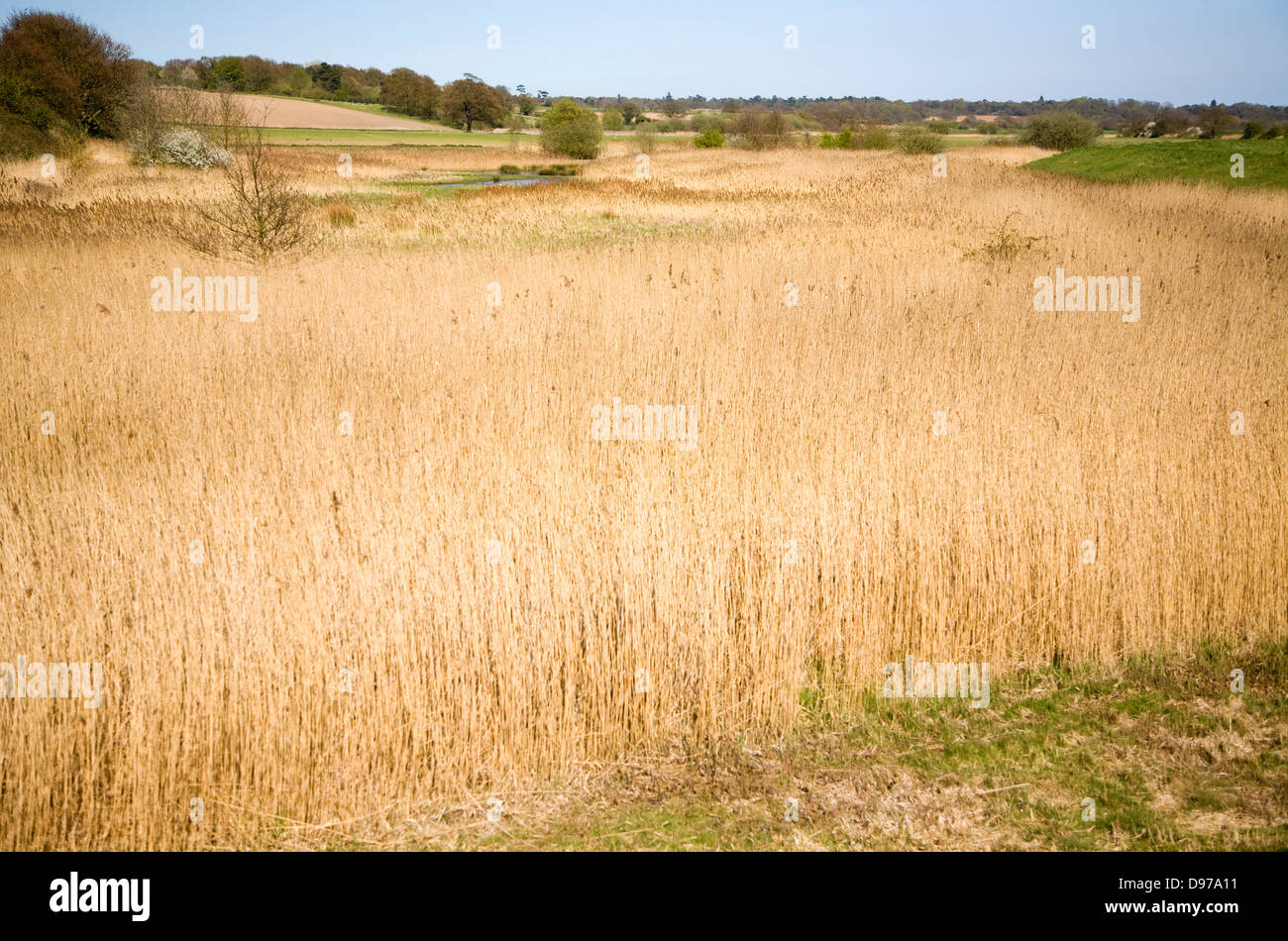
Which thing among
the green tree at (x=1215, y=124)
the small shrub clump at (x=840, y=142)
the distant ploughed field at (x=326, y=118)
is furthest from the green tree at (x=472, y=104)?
the green tree at (x=1215, y=124)

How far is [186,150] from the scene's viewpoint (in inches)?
1134

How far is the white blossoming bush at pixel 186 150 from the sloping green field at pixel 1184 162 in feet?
98.2

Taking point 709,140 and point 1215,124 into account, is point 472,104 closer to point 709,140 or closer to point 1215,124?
point 709,140

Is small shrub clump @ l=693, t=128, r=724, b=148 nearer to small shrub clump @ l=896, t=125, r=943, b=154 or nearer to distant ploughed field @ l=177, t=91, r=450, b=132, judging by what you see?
small shrub clump @ l=896, t=125, r=943, b=154

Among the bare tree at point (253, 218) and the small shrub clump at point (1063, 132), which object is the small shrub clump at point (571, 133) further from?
the bare tree at point (253, 218)

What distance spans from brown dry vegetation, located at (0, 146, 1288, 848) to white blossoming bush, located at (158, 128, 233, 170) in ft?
63.9

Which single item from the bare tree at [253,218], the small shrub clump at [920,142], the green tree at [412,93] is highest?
the green tree at [412,93]

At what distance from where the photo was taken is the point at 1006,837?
3.75 meters

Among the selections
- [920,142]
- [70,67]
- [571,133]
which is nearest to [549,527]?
[70,67]

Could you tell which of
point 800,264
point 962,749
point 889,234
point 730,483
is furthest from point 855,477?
point 889,234

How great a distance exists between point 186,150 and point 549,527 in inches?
1202

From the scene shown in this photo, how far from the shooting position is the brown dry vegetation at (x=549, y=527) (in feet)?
13.4
